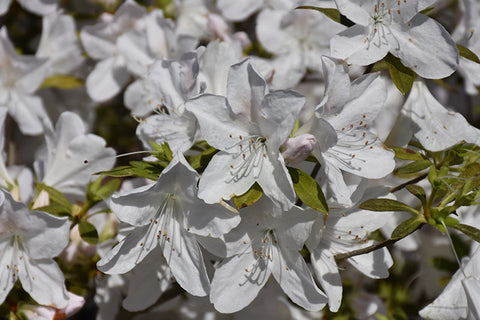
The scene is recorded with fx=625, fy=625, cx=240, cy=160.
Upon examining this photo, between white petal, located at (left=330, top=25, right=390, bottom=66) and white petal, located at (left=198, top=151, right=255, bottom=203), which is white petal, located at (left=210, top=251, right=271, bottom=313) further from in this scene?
white petal, located at (left=330, top=25, right=390, bottom=66)

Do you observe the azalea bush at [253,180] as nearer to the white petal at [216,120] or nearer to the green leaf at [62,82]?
the white petal at [216,120]

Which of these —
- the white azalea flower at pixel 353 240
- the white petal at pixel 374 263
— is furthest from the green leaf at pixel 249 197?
the white petal at pixel 374 263

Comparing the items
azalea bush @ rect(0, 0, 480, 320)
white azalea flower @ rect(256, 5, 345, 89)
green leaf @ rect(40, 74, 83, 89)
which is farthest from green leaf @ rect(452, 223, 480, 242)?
green leaf @ rect(40, 74, 83, 89)

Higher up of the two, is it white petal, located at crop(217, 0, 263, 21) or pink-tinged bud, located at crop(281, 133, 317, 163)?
pink-tinged bud, located at crop(281, 133, 317, 163)

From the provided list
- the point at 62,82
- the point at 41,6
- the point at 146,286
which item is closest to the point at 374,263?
the point at 146,286

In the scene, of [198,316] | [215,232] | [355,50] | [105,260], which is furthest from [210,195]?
[198,316]

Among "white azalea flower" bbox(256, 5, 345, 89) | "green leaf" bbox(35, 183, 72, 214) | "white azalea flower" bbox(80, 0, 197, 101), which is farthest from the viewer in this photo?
"white azalea flower" bbox(256, 5, 345, 89)
